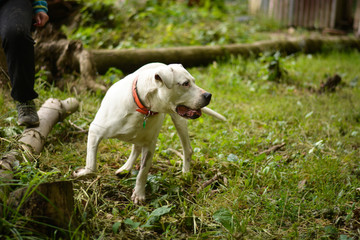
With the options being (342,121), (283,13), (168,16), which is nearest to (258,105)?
(342,121)

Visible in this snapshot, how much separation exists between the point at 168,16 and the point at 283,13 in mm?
3768

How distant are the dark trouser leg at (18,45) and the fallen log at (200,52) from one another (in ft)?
7.58

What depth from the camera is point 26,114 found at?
3.41 m

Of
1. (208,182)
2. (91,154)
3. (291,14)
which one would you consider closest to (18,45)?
(91,154)

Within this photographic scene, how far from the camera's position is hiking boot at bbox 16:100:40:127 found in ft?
11.1

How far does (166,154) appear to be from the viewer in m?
3.82

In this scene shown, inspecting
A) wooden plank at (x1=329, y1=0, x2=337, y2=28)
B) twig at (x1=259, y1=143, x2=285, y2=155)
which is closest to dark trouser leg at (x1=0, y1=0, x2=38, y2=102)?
twig at (x1=259, y1=143, x2=285, y2=155)

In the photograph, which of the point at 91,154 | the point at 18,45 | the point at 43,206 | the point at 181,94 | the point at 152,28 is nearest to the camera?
the point at 43,206

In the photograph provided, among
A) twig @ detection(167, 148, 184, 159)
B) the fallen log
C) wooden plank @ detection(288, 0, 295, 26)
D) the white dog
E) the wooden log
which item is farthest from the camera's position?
wooden plank @ detection(288, 0, 295, 26)

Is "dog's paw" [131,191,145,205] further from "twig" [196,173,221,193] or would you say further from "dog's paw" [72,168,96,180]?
"twig" [196,173,221,193]

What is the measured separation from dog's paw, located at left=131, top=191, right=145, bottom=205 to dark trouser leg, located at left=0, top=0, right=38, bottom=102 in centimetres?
138

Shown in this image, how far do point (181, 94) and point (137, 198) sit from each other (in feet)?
3.21

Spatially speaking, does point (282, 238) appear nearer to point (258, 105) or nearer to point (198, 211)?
point (198, 211)

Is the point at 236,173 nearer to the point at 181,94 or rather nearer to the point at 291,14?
the point at 181,94
